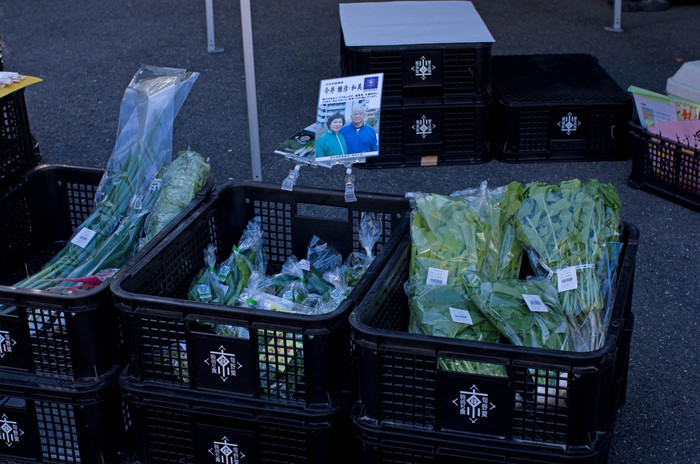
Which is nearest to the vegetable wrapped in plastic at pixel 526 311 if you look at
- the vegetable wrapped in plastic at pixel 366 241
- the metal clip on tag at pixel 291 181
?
the vegetable wrapped in plastic at pixel 366 241

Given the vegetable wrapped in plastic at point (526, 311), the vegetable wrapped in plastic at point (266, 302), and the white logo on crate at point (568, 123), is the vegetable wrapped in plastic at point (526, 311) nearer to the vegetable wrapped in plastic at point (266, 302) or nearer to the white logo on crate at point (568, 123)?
the vegetable wrapped in plastic at point (266, 302)

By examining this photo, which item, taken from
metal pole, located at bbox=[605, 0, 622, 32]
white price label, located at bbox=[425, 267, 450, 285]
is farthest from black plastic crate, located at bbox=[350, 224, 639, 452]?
metal pole, located at bbox=[605, 0, 622, 32]

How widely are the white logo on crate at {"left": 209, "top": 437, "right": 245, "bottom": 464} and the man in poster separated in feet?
3.03

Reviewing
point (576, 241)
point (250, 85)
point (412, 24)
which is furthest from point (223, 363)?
point (412, 24)

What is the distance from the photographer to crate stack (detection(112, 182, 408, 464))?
6.78 ft

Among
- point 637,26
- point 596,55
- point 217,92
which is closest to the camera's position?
point 217,92

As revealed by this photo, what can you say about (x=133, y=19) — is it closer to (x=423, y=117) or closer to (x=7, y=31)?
(x=7, y=31)

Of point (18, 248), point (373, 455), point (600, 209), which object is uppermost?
point (600, 209)

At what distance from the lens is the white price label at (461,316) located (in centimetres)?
224

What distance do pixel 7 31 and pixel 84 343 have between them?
444cm

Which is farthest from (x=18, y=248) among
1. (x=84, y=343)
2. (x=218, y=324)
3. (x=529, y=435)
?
(x=529, y=435)

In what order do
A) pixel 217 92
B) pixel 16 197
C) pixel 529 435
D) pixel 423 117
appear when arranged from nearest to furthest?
1. pixel 529 435
2. pixel 16 197
3. pixel 423 117
4. pixel 217 92

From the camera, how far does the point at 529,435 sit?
1.98 m

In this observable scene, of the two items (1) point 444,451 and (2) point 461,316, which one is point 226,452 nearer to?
(1) point 444,451
